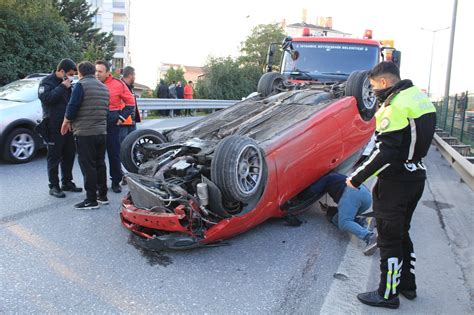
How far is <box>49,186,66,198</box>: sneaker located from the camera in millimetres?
5531

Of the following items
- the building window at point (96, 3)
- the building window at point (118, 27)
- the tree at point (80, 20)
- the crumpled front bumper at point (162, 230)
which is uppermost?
the building window at point (96, 3)

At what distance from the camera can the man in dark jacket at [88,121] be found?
4934 millimetres

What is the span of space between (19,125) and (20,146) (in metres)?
0.35

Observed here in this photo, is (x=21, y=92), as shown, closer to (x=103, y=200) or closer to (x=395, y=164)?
(x=103, y=200)

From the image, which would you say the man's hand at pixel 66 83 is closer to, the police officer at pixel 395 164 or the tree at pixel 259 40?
the police officer at pixel 395 164

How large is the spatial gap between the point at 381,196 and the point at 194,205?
156 cm

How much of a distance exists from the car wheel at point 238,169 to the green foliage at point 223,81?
24.2m

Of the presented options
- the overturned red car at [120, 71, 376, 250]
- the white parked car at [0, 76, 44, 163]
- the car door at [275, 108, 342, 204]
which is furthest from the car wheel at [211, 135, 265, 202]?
the white parked car at [0, 76, 44, 163]

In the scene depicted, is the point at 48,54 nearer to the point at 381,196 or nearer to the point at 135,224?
the point at 135,224

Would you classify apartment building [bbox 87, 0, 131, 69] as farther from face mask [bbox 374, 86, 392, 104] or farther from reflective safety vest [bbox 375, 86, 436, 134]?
reflective safety vest [bbox 375, 86, 436, 134]

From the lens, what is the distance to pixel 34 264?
143 inches

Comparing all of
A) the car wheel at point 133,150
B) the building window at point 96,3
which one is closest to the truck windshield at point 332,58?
the car wheel at point 133,150

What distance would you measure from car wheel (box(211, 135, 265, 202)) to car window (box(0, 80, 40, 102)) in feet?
17.1

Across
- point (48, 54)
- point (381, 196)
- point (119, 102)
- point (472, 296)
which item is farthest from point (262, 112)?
point (48, 54)
